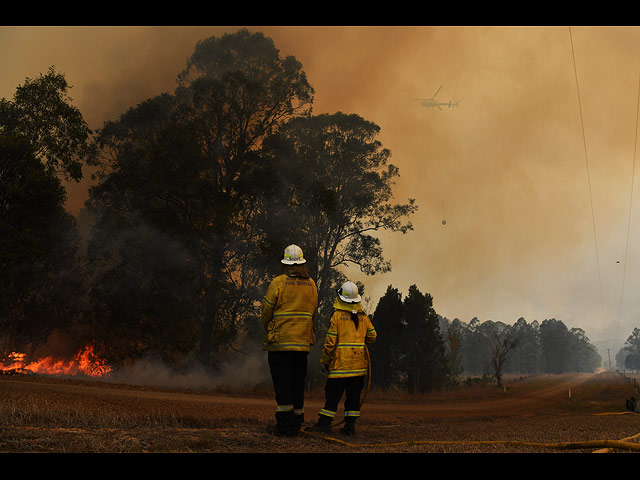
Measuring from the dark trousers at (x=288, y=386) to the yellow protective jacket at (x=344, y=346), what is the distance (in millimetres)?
660

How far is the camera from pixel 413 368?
3244cm

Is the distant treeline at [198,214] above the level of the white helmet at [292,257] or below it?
above

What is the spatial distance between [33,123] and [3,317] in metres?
16.8

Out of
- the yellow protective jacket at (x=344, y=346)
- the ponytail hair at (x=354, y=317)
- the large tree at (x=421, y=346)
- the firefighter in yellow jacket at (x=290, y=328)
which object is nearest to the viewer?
the firefighter in yellow jacket at (x=290, y=328)

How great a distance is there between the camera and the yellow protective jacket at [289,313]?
282 inches

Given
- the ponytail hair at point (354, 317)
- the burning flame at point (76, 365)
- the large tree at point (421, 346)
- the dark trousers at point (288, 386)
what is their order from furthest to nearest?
the large tree at point (421, 346) < the burning flame at point (76, 365) < the ponytail hair at point (354, 317) < the dark trousers at point (288, 386)

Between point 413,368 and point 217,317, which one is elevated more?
point 217,317

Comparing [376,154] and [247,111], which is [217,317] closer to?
[247,111]

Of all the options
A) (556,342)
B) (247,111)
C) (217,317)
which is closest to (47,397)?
(217,317)

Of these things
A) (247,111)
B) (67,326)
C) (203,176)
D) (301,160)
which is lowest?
(67,326)

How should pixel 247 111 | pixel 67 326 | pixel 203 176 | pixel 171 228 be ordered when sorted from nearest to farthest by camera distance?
Answer: pixel 171 228
pixel 203 176
pixel 247 111
pixel 67 326

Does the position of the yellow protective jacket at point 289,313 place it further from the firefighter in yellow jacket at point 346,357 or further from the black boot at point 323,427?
the black boot at point 323,427

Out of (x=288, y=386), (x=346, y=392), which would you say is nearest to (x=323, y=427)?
(x=346, y=392)

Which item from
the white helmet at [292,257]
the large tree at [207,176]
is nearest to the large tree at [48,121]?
the large tree at [207,176]
